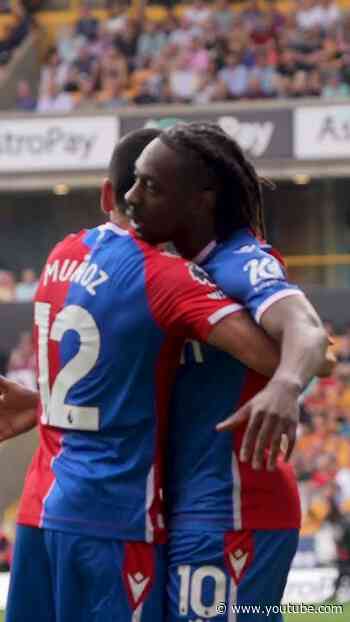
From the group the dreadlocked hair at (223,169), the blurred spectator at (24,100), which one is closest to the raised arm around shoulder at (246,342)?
the dreadlocked hair at (223,169)

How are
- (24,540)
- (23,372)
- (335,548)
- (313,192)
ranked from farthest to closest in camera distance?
(313,192) → (23,372) → (335,548) → (24,540)

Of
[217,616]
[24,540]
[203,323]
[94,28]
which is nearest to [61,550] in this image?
[24,540]

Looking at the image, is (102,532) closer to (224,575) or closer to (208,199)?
(224,575)

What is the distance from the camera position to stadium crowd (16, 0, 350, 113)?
19609 mm

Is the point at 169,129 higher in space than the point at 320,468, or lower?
higher

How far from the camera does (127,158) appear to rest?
382 cm

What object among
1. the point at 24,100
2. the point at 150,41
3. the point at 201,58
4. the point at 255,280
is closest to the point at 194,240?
the point at 255,280

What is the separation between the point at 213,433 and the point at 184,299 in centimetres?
36

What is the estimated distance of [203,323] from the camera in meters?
3.41

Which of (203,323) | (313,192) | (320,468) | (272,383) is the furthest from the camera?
(313,192)

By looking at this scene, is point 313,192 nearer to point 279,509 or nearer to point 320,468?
point 320,468

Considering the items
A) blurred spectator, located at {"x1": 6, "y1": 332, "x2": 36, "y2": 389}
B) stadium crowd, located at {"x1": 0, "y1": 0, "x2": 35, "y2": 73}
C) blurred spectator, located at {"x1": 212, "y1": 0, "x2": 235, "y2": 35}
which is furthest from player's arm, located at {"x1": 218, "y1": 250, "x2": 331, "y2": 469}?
stadium crowd, located at {"x1": 0, "y1": 0, "x2": 35, "y2": 73}

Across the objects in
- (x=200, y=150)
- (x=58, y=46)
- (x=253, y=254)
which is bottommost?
(x=58, y=46)

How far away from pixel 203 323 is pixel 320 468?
389 inches
